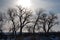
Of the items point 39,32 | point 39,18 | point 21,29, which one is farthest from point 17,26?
point 39,32

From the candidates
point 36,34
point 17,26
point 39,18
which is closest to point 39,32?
point 36,34

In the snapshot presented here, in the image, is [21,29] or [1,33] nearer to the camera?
[21,29]

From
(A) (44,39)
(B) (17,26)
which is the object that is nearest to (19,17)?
(B) (17,26)

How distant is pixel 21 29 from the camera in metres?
59.8

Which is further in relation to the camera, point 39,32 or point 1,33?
point 39,32

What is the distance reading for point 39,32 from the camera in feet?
233

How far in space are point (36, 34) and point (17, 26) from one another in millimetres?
9332

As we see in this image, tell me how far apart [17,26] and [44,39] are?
1011 centimetres

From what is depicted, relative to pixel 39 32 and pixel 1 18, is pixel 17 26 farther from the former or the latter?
pixel 39 32

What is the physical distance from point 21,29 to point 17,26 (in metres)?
2.09

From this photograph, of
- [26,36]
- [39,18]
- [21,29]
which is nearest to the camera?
[21,29]

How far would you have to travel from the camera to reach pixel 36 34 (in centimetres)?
6800

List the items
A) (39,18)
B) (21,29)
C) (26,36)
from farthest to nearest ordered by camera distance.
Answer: (26,36)
(39,18)
(21,29)

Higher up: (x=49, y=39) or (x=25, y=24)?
(x=25, y=24)
